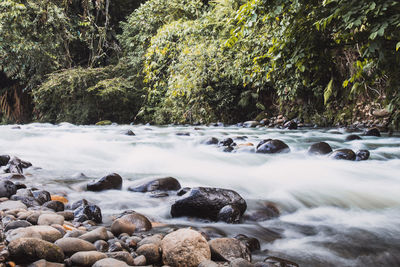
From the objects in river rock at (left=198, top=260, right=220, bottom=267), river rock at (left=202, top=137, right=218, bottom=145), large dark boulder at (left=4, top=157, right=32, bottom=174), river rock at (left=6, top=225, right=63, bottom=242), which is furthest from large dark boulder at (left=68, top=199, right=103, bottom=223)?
river rock at (left=202, top=137, right=218, bottom=145)

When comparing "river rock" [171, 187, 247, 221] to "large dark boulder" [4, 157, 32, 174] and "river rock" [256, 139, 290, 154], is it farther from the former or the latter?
"river rock" [256, 139, 290, 154]

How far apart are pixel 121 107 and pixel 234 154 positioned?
10710mm

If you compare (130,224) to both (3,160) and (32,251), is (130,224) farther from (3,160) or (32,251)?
(3,160)

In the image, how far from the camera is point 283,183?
3439mm

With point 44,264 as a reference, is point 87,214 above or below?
below

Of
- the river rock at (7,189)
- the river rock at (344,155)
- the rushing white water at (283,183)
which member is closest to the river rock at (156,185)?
the rushing white water at (283,183)

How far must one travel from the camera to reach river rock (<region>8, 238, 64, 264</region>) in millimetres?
1334

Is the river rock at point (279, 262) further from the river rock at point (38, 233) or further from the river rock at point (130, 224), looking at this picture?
the river rock at point (38, 233)

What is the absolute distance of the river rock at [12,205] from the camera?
2.11 m

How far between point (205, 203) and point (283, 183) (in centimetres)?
141

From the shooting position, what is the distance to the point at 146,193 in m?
2.93

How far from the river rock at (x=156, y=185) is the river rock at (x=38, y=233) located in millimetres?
1356

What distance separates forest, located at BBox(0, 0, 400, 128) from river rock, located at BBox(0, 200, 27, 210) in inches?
106

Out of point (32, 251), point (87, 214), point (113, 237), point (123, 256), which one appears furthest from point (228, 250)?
point (87, 214)
